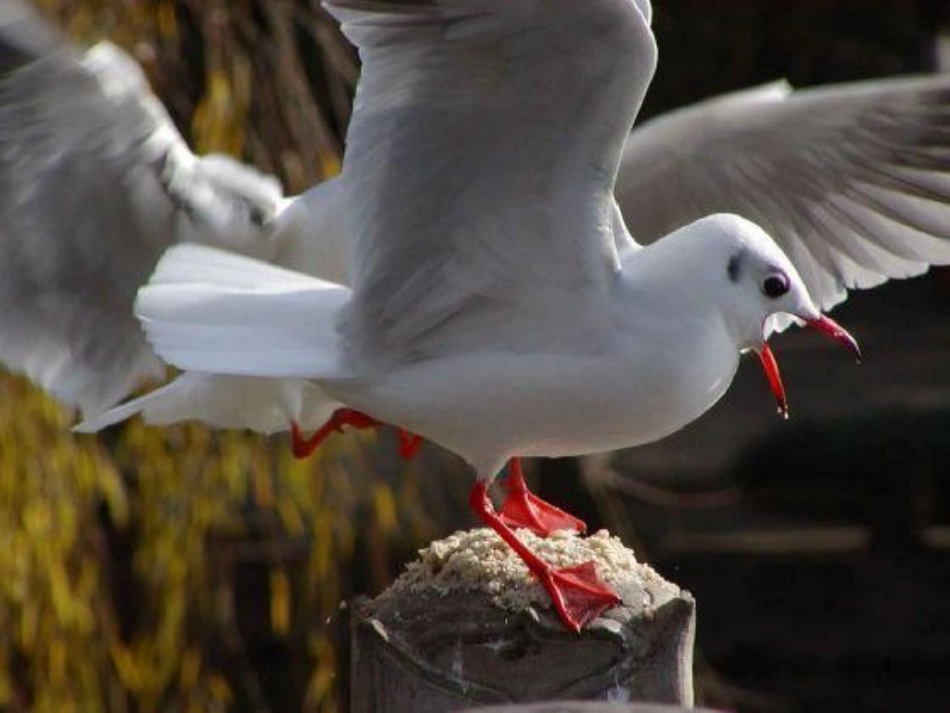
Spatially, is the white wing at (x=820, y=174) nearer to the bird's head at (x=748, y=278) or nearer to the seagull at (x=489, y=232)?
the seagull at (x=489, y=232)

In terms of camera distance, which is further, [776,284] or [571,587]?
[776,284]

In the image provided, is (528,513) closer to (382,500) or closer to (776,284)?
(776,284)

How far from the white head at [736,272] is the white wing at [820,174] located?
369 millimetres

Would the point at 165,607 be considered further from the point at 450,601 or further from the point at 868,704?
the point at 868,704

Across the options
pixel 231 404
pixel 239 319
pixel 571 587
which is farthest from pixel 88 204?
pixel 571 587

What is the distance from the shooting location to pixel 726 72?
4465 millimetres

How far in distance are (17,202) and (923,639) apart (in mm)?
2584

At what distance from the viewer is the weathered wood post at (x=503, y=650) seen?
187cm

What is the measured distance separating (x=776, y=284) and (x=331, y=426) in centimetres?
67

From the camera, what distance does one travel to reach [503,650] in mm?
1879

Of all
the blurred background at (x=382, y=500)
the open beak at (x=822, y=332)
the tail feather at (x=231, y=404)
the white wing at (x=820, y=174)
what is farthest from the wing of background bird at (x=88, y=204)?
the open beak at (x=822, y=332)

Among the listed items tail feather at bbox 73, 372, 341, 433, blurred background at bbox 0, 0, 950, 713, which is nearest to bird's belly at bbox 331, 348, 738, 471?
tail feather at bbox 73, 372, 341, 433

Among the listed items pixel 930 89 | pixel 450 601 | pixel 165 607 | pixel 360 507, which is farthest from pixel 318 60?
pixel 450 601

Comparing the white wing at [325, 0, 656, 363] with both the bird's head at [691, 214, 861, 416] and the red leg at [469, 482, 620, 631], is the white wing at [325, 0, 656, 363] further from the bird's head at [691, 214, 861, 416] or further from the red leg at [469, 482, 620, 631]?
the red leg at [469, 482, 620, 631]
